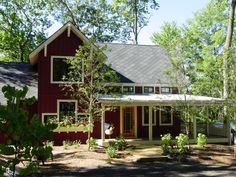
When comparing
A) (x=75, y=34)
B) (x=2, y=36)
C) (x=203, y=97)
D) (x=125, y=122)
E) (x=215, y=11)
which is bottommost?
(x=125, y=122)

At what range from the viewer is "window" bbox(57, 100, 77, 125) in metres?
22.8

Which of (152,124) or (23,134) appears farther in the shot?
(152,124)

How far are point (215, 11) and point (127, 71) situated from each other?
22605mm

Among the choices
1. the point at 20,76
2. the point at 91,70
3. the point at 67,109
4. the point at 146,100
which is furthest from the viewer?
the point at 20,76

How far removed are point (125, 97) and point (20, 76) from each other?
8.13m

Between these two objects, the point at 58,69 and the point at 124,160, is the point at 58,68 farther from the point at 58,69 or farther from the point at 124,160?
the point at 124,160

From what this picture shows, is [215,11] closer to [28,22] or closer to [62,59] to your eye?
[28,22]

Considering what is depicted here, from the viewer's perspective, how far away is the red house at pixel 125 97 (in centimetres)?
2236

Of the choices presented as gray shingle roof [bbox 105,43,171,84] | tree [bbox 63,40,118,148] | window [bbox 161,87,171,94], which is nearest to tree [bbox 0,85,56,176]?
tree [bbox 63,40,118,148]

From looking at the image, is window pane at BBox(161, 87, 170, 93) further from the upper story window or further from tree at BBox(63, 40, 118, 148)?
the upper story window

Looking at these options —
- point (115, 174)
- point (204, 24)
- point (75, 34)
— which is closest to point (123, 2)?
point (204, 24)

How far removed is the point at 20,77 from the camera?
25.3m

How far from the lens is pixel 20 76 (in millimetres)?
25422

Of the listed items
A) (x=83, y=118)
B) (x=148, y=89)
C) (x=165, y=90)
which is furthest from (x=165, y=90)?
(x=83, y=118)
